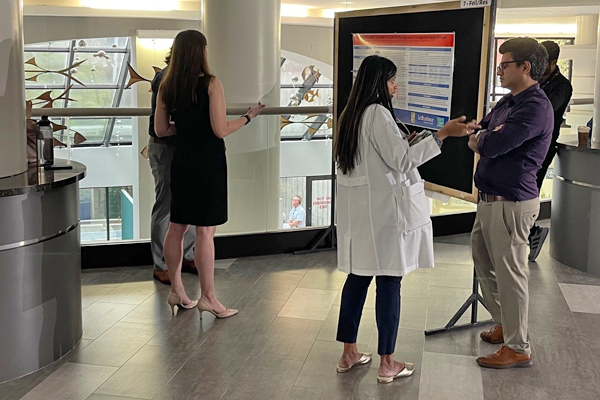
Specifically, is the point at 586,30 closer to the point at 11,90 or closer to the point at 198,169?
the point at 198,169

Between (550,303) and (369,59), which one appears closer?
(369,59)

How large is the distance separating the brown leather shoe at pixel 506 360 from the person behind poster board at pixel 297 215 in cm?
248

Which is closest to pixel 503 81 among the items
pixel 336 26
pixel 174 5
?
pixel 336 26

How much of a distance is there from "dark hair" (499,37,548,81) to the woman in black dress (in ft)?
5.00

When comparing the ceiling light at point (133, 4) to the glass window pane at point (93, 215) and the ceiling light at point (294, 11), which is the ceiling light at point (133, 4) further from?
the ceiling light at point (294, 11)

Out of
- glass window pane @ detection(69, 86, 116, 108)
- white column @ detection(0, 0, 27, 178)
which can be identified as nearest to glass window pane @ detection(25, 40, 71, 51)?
glass window pane @ detection(69, 86, 116, 108)

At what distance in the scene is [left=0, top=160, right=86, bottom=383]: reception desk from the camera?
320 cm

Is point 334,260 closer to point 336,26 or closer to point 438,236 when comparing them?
point 438,236

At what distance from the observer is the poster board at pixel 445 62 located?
355 cm

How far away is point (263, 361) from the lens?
3.58m

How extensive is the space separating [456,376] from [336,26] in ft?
8.36

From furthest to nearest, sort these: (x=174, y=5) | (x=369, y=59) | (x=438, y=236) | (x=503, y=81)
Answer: (x=174, y=5) → (x=438, y=236) → (x=503, y=81) → (x=369, y=59)

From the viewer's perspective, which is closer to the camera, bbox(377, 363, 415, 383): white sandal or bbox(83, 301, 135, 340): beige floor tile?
bbox(377, 363, 415, 383): white sandal

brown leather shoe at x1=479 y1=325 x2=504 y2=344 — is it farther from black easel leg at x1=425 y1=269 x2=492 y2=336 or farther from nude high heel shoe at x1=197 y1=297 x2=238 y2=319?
nude high heel shoe at x1=197 y1=297 x2=238 y2=319
